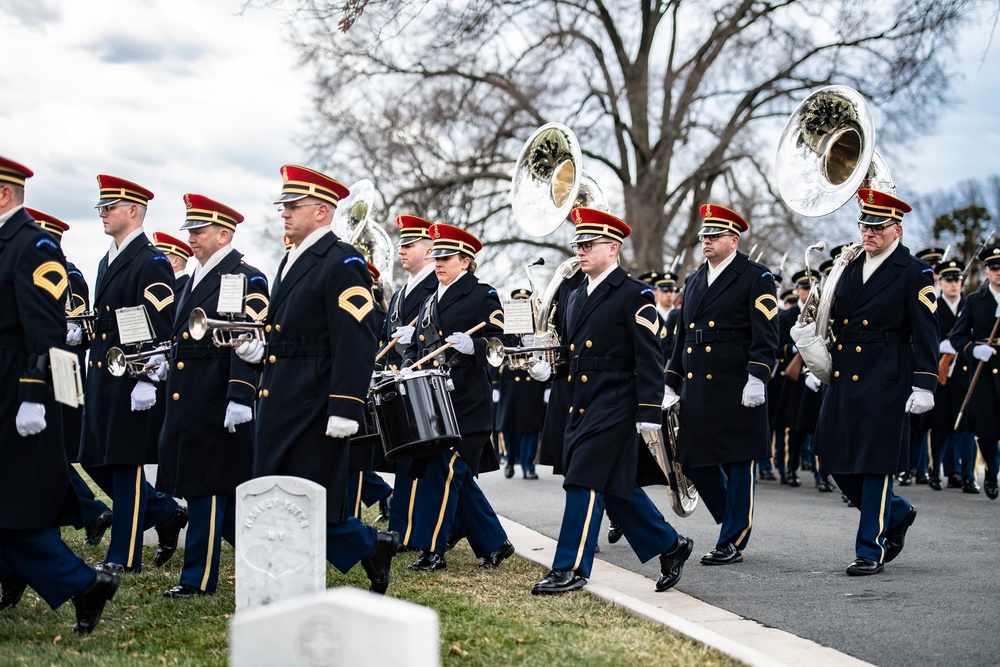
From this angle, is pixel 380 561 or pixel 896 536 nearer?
pixel 380 561

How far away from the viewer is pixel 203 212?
279 inches

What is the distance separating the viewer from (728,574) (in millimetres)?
7309

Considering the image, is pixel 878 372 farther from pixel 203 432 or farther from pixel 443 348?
pixel 203 432

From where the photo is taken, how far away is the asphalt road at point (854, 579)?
5.45 metres

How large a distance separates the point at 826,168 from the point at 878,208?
0.97m

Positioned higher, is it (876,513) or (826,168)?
(826,168)

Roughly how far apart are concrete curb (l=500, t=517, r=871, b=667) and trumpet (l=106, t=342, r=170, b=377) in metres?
2.73

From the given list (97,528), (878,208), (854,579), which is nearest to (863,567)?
(854,579)

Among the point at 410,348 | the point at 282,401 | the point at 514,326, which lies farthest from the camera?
the point at 410,348

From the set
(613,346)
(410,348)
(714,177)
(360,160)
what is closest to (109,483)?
(410,348)

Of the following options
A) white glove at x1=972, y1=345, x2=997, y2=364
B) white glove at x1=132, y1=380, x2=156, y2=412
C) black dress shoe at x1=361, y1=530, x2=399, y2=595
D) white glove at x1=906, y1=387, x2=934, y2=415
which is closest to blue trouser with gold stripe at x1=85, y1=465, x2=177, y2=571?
white glove at x1=132, y1=380, x2=156, y2=412

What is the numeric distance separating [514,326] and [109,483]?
110 inches

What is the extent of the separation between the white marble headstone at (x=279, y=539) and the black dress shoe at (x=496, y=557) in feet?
9.06

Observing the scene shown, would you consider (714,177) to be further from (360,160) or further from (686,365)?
(686,365)
